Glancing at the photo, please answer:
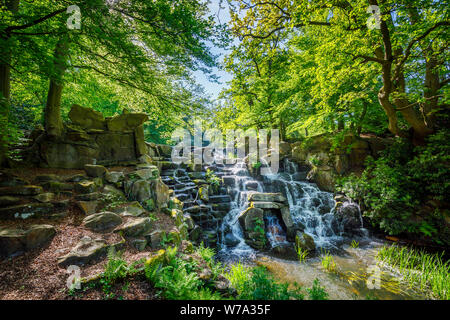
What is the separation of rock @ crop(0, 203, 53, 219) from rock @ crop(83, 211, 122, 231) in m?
0.85

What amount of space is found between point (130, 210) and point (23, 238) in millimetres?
1808

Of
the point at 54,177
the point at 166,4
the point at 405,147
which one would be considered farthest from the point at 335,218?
the point at 54,177

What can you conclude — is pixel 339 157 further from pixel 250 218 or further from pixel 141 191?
pixel 141 191

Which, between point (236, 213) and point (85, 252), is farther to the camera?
point (236, 213)

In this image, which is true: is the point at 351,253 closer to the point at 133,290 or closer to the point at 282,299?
the point at 282,299

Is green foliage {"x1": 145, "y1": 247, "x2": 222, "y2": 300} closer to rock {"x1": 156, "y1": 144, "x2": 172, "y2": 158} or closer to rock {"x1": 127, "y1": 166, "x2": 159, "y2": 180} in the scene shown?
rock {"x1": 127, "y1": 166, "x2": 159, "y2": 180}

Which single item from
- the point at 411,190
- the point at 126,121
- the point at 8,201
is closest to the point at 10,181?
the point at 8,201

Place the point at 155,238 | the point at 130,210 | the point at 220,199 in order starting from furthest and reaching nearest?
1. the point at 220,199
2. the point at 130,210
3. the point at 155,238

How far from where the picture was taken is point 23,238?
2.62 metres

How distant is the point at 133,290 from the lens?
2203 mm

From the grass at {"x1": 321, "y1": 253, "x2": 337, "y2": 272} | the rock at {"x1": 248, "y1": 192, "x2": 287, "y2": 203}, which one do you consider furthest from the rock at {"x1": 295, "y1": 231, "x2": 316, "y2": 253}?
the rock at {"x1": 248, "y1": 192, "x2": 287, "y2": 203}

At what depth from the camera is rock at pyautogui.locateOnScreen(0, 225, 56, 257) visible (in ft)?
8.14

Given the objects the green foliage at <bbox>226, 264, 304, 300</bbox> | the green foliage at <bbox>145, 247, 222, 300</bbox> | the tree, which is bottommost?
the green foliage at <bbox>226, 264, 304, 300</bbox>

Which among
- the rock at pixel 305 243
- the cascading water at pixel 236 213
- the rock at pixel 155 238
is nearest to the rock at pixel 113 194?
the rock at pixel 155 238
